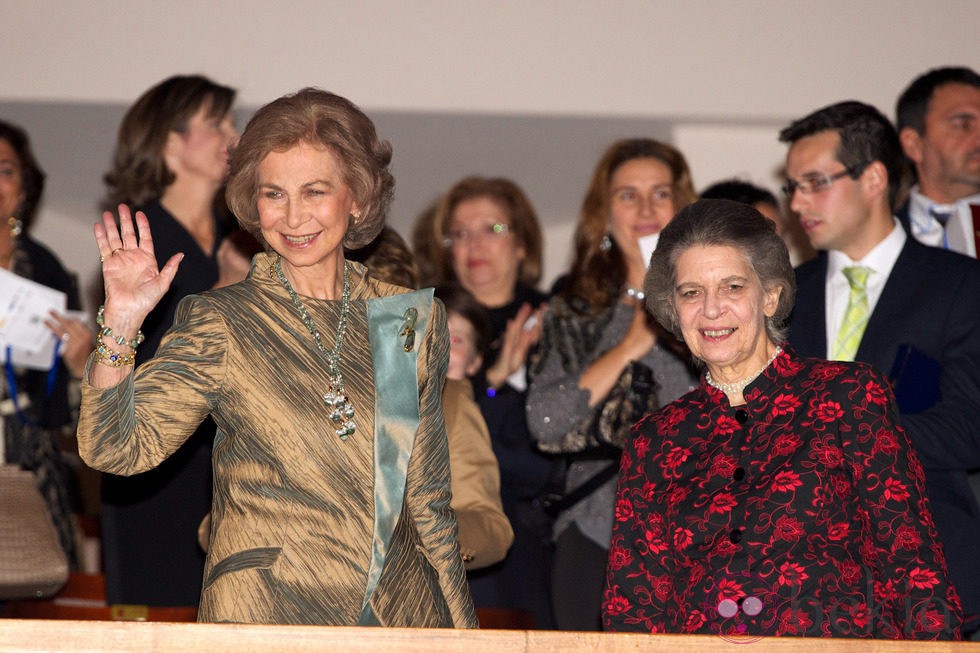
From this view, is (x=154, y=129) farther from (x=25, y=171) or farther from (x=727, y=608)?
(x=727, y=608)

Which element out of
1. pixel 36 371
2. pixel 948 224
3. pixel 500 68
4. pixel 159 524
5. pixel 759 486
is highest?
pixel 500 68

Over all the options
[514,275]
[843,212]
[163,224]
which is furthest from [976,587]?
[163,224]

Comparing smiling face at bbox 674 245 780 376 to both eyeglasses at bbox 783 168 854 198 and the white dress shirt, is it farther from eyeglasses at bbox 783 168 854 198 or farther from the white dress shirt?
the white dress shirt

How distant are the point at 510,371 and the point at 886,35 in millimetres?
2660

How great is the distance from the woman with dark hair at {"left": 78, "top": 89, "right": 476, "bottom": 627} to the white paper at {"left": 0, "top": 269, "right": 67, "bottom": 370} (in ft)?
5.95

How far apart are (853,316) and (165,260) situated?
1.94 m

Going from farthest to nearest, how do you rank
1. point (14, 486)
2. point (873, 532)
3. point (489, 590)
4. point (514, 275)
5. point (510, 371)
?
1. point (514, 275)
2. point (510, 371)
3. point (489, 590)
4. point (14, 486)
5. point (873, 532)

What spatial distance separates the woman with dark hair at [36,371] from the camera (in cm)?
418

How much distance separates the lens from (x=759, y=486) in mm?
2549

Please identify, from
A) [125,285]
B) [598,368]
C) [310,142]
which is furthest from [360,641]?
[598,368]

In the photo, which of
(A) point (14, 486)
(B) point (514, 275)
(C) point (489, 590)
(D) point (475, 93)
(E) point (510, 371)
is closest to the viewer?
(A) point (14, 486)

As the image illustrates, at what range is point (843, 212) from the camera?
3619 mm

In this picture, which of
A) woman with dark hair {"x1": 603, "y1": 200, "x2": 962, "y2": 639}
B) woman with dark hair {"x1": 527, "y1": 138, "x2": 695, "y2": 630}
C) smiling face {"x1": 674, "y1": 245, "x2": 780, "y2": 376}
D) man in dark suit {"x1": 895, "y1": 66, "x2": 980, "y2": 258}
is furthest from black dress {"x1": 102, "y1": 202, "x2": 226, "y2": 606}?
man in dark suit {"x1": 895, "y1": 66, "x2": 980, "y2": 258}

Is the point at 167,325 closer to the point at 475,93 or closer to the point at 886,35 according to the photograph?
the point at 475,93
